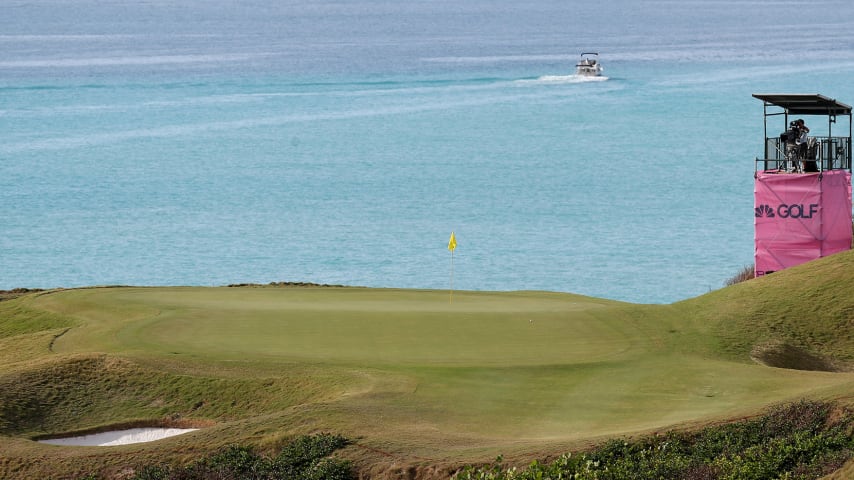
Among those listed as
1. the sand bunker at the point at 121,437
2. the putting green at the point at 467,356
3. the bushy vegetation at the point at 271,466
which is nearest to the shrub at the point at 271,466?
the bushy vegetation at the point at 271,466

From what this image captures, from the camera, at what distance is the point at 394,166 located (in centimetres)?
8169

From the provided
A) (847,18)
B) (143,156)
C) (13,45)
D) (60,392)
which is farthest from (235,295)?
(847,18)

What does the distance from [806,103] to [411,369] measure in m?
14.3

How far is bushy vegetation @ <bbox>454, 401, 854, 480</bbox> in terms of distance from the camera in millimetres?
12453

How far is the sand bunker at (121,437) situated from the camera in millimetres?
16688

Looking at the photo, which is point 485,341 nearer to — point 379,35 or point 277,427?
point 277,427

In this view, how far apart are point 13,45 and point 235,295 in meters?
147

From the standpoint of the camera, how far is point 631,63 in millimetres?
129125

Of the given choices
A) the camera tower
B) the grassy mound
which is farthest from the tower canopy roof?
the grassy mound

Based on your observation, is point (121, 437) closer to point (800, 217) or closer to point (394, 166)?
point (800, 217)

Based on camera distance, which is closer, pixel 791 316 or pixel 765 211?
pixel 791 316

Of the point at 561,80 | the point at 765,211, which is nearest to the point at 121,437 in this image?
the point at 765,211

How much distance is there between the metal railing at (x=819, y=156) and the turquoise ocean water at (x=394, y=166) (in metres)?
24.0

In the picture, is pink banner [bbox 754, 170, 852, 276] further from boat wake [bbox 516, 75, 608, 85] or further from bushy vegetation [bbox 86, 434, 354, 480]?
boat wake [bbox 516, 75, 608, 85]
